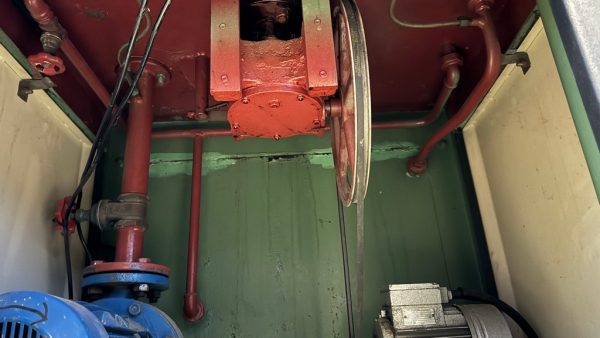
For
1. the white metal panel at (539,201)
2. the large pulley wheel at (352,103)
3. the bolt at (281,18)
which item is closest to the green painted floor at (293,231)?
the white metal panel at (539,201)

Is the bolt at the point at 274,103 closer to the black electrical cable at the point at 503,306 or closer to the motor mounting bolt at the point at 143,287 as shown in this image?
the motor mounting bolt at the point at 143,287

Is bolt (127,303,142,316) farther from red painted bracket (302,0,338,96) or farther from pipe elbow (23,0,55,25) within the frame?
pipe elbow (23,0,55,25)

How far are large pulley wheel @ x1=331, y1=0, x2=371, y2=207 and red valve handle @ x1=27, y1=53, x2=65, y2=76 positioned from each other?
2.49ft

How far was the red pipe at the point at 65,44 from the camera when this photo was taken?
1.33 m

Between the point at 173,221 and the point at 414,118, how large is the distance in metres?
1.03

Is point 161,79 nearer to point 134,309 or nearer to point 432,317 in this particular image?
point 134,309

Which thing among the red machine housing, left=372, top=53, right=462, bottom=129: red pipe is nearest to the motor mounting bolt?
the red machine housing

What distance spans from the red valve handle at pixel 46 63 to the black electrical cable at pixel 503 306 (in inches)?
53.1

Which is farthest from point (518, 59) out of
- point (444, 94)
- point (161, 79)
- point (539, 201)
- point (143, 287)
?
point (143, 287)

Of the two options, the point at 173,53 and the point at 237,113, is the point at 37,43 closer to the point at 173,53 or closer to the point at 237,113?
the point at 173,53

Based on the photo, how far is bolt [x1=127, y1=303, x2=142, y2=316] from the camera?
49.9 inches

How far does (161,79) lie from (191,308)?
0.78 metres

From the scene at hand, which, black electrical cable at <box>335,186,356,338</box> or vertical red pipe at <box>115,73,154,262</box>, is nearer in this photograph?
vertical red pipe at <box>115,73,154,262</box>

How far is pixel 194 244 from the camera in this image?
1.77 m
